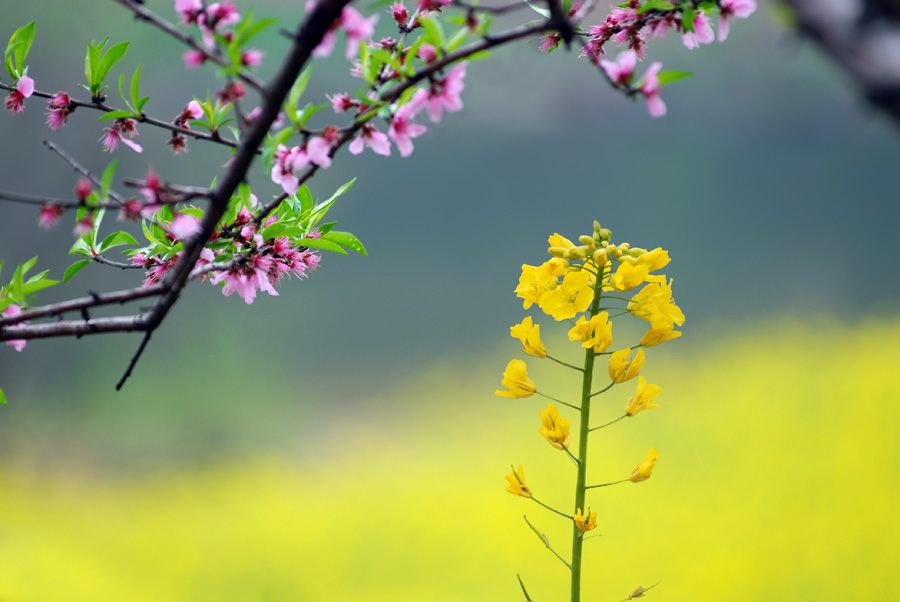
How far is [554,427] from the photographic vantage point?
780 millimetres

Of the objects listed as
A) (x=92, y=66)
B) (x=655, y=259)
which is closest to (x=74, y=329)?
(x=92, y=66)

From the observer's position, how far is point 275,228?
0.67 meters

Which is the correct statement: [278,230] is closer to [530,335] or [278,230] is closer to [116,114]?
[116,114]

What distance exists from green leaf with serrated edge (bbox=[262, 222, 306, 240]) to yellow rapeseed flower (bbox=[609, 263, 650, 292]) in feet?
1.20

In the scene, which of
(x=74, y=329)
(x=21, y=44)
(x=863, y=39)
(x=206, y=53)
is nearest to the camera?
(x=863, y=39)

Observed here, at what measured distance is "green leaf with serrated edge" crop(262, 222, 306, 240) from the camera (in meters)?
0.67

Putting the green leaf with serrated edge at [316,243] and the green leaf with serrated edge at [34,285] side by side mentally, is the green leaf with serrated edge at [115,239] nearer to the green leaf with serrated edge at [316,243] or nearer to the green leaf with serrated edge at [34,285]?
the green leaf with serrated edge at [34,285]

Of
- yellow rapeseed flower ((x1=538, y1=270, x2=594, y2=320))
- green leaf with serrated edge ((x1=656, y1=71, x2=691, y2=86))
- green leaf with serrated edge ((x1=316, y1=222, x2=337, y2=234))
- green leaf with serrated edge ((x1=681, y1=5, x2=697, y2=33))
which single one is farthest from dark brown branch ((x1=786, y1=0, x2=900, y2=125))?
green leaf with serrated edge ((x1=316, y1=222, x2=337, y2=234))

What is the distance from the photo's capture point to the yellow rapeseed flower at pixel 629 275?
76cm

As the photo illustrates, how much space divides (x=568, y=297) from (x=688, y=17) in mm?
323

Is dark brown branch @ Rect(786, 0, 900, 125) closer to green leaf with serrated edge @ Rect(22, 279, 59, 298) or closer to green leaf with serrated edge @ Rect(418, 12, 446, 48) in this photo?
green leaf with serrated edge @ Rect(418, 12, 446, 48)

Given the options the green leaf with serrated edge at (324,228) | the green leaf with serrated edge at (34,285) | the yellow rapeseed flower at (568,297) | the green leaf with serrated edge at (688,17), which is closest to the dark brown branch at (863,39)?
the green leaf with serrated edge at (688,17)

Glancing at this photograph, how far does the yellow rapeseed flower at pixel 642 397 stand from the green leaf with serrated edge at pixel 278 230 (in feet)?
1.44

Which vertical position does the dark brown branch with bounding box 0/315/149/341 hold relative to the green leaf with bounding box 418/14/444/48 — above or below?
below
